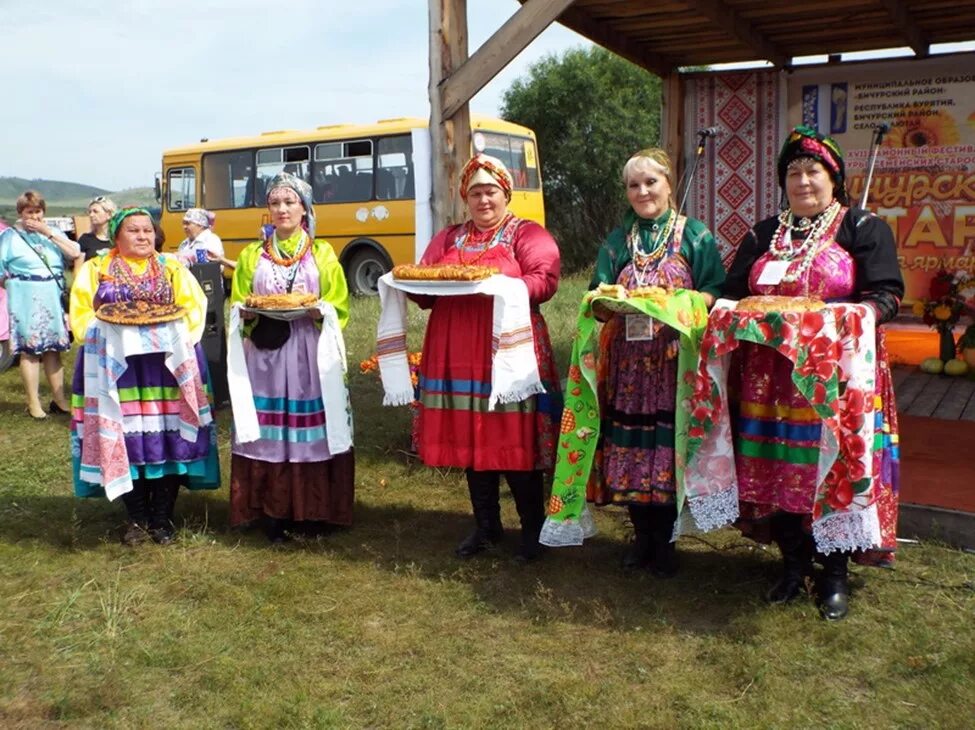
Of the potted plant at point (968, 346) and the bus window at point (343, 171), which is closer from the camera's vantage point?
the potted plant at point (968, 346)

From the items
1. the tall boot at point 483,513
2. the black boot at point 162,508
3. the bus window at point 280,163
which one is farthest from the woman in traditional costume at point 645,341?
Answer: the bus window at point 280,163

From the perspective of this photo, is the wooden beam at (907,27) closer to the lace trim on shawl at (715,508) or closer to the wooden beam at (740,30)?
the wooden beam at (740,30)

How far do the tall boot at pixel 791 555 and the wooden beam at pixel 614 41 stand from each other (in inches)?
163

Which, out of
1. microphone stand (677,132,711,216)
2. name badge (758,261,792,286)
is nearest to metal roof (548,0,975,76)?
microphone stand (677,132,711,216)

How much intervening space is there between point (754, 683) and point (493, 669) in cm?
88

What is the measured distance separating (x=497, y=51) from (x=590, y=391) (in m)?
2.25

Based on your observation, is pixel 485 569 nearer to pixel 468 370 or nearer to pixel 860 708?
pixel 468 370

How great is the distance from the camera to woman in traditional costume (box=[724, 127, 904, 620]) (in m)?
3.38

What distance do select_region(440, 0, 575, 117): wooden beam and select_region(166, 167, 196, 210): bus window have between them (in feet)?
41.9

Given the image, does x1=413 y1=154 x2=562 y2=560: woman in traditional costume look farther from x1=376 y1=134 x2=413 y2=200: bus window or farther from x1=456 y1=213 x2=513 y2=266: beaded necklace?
x1=376 y1=134 x2=413 y2=200: bus window

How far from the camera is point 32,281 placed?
23.5 feet

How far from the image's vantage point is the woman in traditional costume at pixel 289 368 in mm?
4434

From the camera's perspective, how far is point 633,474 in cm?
384

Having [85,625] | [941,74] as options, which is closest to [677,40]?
[941,74]
